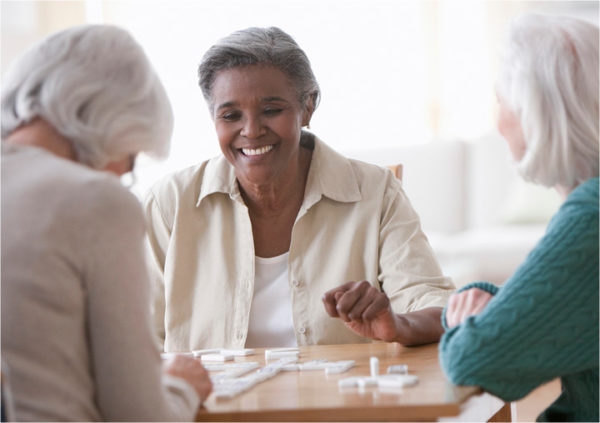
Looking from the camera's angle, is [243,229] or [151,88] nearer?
[151,88]

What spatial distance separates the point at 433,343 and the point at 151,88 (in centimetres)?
91

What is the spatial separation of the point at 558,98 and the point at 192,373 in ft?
2.49

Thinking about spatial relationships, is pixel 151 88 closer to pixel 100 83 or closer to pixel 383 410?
pixel 100 83

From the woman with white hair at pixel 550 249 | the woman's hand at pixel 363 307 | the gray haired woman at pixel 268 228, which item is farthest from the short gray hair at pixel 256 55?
the woman with white hair at pixel 550 249

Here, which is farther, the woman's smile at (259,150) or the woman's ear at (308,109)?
the woman's ear at (308,109)

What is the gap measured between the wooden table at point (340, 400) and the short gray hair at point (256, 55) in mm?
949

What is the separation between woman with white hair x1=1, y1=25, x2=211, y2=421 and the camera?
1103mm

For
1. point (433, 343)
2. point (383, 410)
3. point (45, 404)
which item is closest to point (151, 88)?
point (45, 404)

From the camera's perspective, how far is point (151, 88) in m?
1.25

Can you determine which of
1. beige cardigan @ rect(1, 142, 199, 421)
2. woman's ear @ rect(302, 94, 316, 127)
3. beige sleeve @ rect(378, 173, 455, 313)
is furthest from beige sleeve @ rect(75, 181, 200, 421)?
woman's ear @ rect(302, 94, 316, 127)

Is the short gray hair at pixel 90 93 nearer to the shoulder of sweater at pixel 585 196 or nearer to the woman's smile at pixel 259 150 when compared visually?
the shoulder of sweater at pixel 585 196

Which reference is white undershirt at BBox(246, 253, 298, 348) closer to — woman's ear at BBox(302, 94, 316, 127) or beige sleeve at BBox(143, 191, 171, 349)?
beige sleeve at BBox(143, 191, 171, 349)

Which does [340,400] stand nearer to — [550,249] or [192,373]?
[192,373]

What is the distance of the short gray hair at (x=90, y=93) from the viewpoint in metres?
1.19
